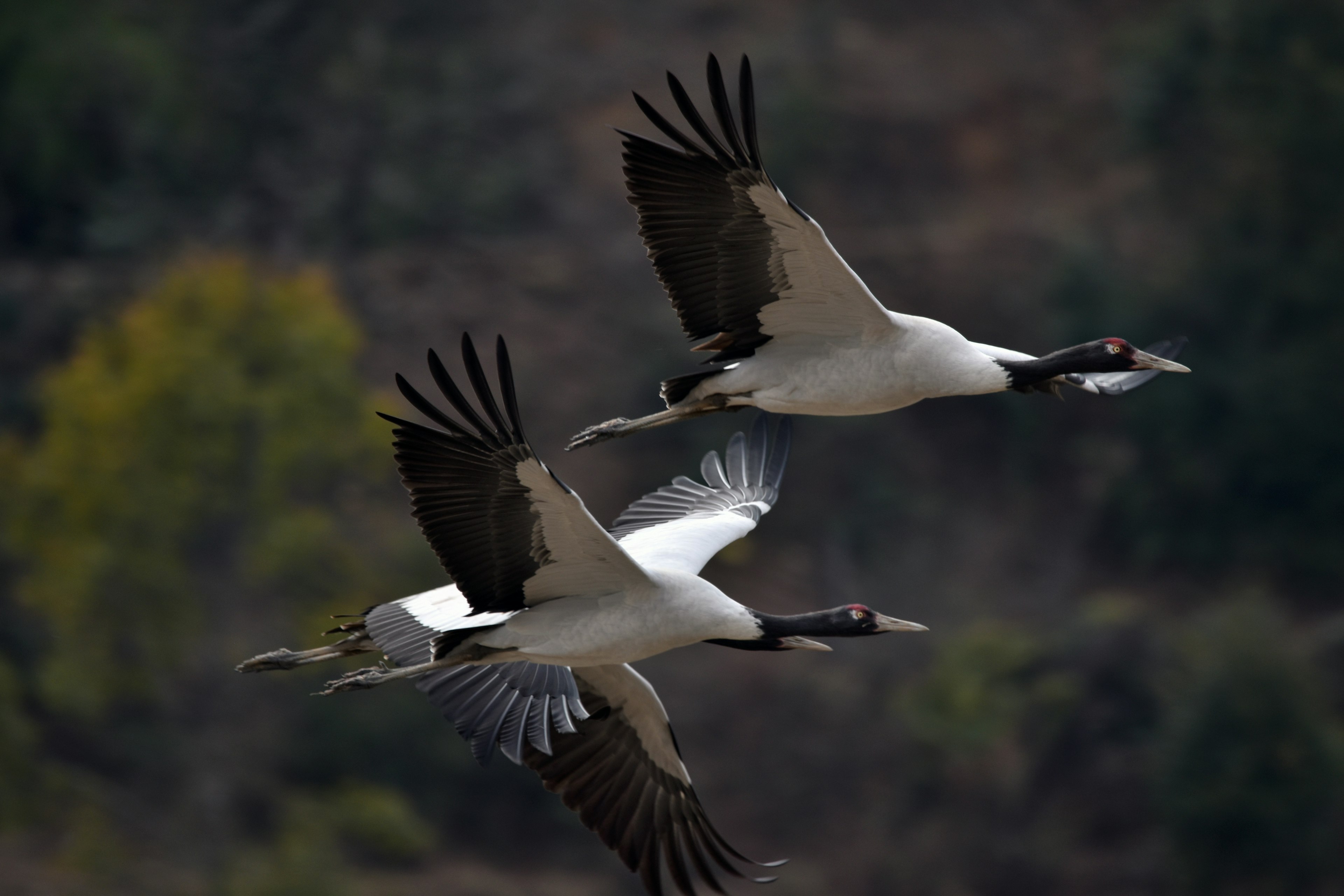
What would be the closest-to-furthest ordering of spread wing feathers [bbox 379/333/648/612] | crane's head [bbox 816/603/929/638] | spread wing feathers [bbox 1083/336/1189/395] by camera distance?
spread wing feathers [bbox 379/333/648/612] < crane's head [bbox 816/603/929/638] < spread wing feathers [bbox 1083/336/1189/395]

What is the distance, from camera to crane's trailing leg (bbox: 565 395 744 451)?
11.3 metres

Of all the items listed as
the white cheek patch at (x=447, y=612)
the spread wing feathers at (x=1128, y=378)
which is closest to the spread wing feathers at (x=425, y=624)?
the white cheek patch at (x=447, y=612)

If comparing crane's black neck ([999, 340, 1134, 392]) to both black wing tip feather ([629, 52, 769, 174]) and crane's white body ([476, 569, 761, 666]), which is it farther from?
crane's white body ([476, 569, 761, 666])

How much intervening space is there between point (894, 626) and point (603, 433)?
2105mm

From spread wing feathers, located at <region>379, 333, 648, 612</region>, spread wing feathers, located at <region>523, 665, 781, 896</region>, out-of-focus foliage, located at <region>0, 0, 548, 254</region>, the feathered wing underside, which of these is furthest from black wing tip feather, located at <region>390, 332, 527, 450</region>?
out-of-focus foliage, located at <region>0, 0, 548, 254</region>

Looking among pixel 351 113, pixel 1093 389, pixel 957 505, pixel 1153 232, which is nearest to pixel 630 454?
pixel 957 505

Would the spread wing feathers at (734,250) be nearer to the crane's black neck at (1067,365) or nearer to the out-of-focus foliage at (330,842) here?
the crane's black neck at (1067,365)

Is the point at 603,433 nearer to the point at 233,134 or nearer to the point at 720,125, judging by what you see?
the point at 720,125

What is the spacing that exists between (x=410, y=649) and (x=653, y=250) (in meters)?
2.53

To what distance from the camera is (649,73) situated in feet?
148

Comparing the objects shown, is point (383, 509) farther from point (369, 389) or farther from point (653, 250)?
point (653, 250)

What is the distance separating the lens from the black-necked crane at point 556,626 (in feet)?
31.2

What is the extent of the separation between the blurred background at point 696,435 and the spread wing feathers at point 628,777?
59.8 feet

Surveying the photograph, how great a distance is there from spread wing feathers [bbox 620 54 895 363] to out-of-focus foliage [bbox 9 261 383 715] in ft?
72.9
